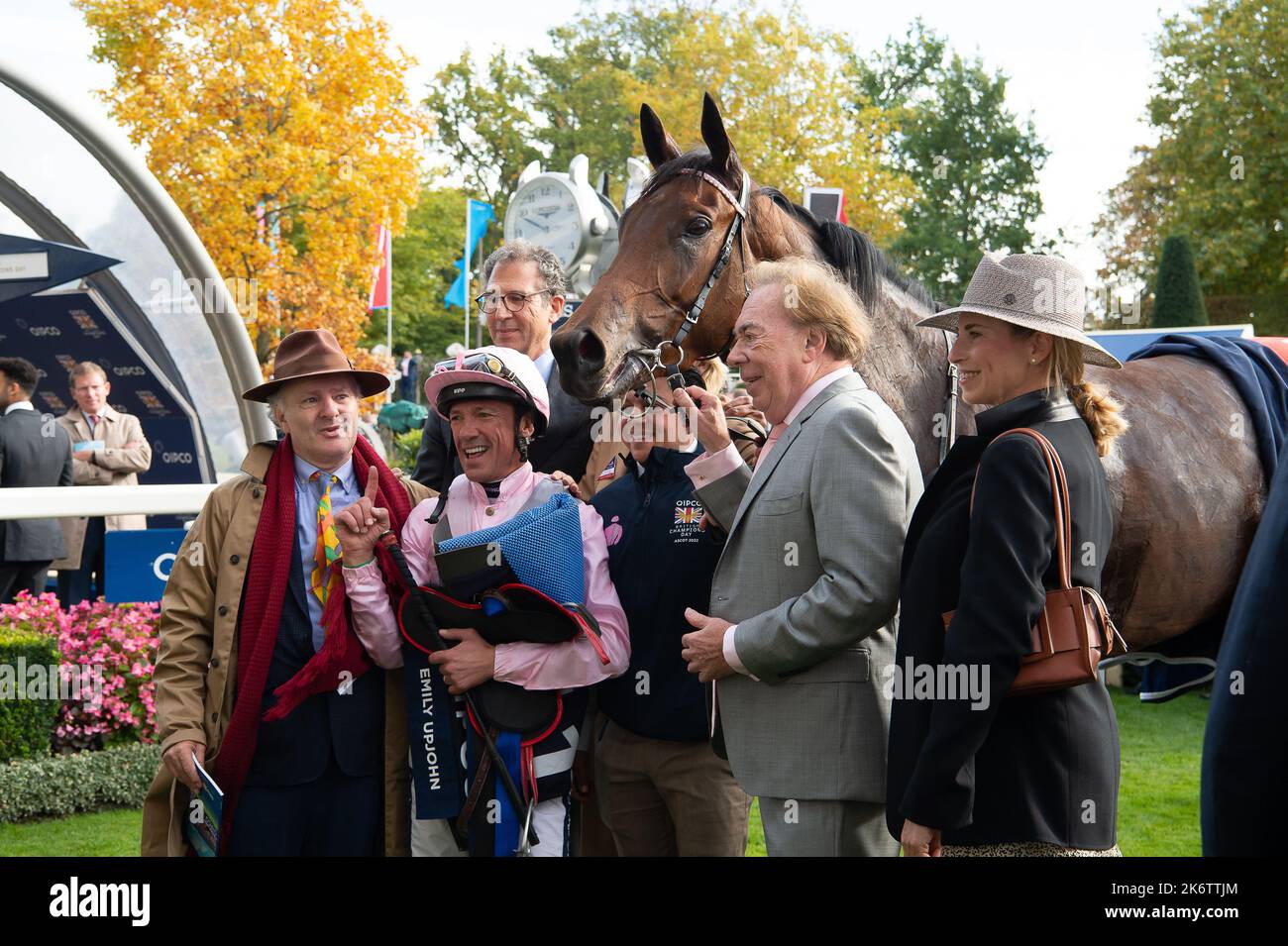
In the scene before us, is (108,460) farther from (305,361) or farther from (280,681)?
(280,681)

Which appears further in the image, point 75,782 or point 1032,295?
point 75,782

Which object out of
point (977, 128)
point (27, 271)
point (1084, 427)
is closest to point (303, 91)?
point (27, 271)

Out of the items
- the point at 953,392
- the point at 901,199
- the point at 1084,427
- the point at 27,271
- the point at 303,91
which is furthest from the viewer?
the point at 901,199

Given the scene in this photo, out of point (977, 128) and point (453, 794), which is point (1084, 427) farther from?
point (977, 128)

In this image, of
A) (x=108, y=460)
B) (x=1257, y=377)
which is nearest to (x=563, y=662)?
(x=1257, y=377)

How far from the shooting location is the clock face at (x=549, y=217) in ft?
46.0

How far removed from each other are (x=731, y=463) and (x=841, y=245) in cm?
122

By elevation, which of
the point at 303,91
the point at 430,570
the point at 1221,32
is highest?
the point at 1221,32

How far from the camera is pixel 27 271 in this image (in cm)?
674

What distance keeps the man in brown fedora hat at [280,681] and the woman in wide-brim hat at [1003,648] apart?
149 cm

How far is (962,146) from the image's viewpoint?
3903 centimetres
